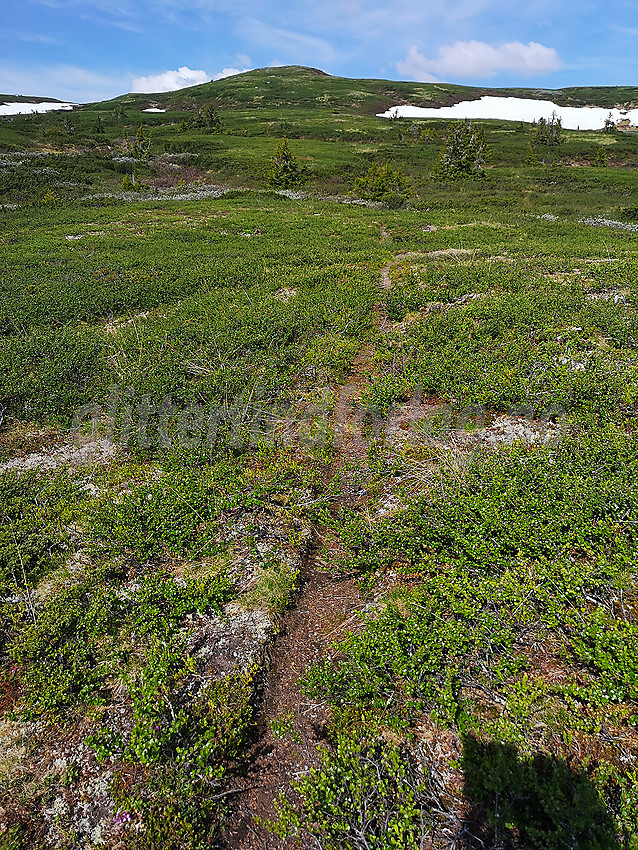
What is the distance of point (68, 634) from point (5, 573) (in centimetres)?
151

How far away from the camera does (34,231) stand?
28812 mm

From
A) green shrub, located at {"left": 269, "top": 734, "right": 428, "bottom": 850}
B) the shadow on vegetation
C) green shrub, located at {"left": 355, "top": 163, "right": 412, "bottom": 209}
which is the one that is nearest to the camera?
the shadow on vegetation

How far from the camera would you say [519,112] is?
413ft

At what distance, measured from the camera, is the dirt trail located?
3893 mm

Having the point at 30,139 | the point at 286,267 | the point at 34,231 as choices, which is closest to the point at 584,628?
the point at 286,267

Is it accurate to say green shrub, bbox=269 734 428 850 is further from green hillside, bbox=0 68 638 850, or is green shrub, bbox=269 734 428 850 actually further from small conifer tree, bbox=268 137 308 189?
small conifer tree, bbox=268 137 308 189

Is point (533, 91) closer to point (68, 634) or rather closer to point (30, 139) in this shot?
point (30, 139)

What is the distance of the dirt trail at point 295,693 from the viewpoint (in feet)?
12.8

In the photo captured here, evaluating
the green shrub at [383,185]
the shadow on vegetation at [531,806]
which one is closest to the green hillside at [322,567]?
the shadow on vegetation at [531,806]

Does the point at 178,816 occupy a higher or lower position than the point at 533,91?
lower

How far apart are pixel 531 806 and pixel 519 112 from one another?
545ft

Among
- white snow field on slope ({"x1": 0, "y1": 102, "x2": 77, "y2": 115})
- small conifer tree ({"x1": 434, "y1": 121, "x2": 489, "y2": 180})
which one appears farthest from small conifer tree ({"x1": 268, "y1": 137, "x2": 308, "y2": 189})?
white snow field on slope ({"x1": 0, "y1": 102, "x2": 77, "y2": 115})

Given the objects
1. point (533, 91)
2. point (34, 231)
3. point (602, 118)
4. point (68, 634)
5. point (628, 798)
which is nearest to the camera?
point (628, 798)

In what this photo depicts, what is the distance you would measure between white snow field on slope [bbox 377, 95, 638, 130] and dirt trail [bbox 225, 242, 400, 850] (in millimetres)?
130122
